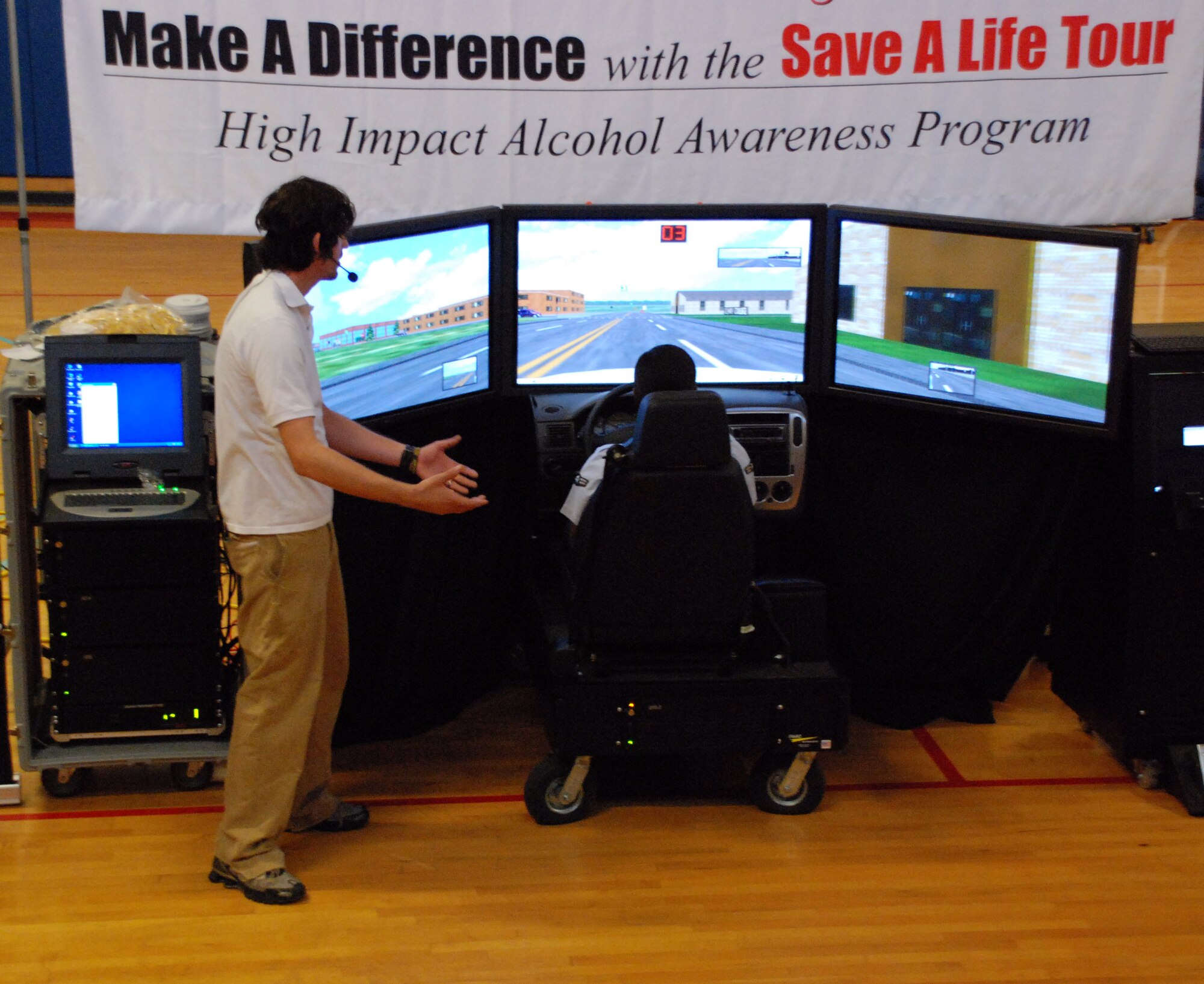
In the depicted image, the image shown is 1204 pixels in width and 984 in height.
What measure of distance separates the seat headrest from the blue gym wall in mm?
7465

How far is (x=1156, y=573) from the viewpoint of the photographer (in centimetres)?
317

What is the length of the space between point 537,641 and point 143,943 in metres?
1.16

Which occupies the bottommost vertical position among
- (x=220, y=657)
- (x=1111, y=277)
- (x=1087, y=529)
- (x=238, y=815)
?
(x=238, y=815)

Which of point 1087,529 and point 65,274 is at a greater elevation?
point 65,274

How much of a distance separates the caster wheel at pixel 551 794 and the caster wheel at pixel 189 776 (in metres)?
0.86

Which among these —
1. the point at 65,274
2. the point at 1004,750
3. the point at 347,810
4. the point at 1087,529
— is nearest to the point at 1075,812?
the point at 1004,750

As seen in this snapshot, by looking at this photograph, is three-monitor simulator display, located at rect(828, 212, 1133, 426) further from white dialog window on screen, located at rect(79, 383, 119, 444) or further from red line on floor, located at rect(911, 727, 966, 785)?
white dialog window on screen, located at rect(79, 383, 119, 444)

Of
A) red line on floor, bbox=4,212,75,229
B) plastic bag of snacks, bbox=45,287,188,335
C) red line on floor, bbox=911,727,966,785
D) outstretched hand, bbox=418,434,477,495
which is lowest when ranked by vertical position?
red line on floor, bbox=911,727,966,785

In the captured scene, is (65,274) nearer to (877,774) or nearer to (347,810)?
(347,810)

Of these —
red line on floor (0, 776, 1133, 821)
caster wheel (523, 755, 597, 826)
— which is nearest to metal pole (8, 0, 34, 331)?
red line on floor (0, 776, 1133, 821)

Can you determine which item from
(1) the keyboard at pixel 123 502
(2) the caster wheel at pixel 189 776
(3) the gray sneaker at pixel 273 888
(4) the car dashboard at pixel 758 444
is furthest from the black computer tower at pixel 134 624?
(4) the car dashboard at pixel 758 444

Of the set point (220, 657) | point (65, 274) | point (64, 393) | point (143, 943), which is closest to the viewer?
point (143, 943)

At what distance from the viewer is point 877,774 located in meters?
3.36

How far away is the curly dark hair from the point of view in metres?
2.54
